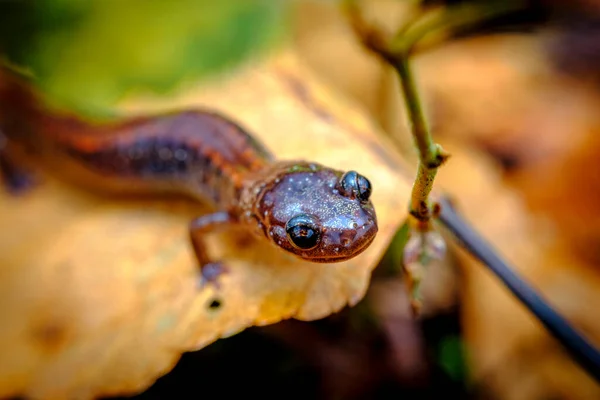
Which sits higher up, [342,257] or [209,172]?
[209,172]

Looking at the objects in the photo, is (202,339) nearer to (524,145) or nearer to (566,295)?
(566,295)

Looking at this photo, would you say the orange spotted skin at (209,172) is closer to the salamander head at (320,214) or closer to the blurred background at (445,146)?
the salamander head at (320,214)

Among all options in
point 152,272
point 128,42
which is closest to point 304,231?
point 152,272

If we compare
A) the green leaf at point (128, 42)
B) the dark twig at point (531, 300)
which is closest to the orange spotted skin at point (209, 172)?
the green leaf at point (128, 42)

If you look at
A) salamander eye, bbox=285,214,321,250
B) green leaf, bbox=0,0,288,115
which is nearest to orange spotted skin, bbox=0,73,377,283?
salamander eye, bbox=285,214,321,250

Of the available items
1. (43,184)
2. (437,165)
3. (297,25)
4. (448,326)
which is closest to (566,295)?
(448,326)

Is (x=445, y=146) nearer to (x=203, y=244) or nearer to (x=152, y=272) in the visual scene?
(x=203, y=244)
